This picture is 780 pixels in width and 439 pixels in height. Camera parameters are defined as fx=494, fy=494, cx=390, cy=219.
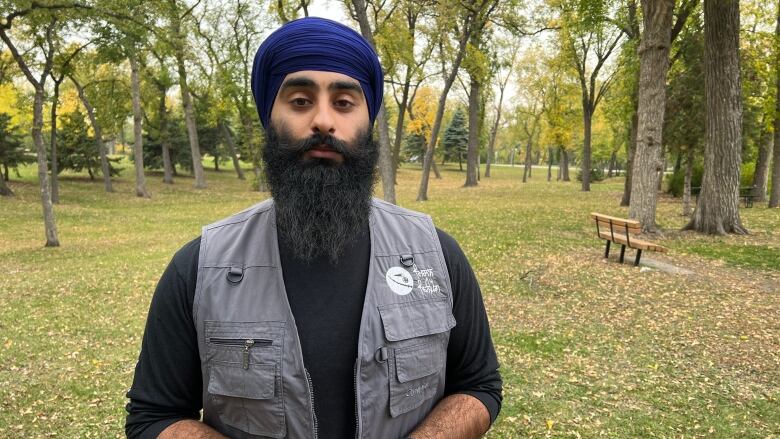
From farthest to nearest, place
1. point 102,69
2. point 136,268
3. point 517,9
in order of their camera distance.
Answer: point 102,69
point 517,9
point 136,268

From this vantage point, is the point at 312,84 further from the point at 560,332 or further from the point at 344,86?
the point at 560,332

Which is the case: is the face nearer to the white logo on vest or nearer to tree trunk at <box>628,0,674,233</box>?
the white logo on vest

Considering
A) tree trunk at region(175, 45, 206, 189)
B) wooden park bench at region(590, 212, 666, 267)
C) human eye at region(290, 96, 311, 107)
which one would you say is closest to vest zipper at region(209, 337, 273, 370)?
human eye at region(290, 96, 311, 107)

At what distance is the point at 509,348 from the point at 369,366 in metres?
5.07

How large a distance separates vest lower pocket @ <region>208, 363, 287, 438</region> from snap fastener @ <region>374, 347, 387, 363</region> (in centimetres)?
29

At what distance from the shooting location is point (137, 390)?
149 centimetres

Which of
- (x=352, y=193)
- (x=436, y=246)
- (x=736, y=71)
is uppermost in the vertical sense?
(x=736, y=71)

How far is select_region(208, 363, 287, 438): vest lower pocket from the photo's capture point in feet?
4.65

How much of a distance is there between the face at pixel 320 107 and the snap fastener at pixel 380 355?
0.64m

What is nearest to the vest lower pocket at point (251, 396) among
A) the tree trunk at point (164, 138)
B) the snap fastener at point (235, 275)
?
the snap fastener at point (235, 275)

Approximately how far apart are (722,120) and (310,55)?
13697mm

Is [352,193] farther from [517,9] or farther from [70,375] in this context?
[517,9]

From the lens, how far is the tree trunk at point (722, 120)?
11984 millimetres

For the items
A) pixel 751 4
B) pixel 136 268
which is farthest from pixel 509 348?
pixel 751 4
